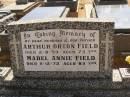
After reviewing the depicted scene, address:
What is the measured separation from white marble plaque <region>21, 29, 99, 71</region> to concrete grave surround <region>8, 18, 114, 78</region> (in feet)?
0.23

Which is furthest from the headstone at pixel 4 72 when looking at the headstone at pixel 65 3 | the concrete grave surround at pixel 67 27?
the headstone at pixel 65 3

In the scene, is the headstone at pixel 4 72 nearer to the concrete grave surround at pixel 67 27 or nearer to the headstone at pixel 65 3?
the concrete grave surround at pixel 67 27

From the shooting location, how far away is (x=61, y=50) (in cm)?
622

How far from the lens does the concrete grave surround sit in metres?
5.97

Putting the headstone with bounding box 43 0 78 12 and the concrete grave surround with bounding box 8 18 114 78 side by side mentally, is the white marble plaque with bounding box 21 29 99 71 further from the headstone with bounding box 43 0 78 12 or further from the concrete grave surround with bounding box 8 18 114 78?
the headstone with bounding box 43 0 78 12

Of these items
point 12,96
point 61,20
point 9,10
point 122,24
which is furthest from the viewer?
point 9,10

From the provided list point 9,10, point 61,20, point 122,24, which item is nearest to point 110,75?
point 61,20

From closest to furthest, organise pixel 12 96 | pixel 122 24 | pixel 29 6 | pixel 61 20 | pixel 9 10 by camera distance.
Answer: pixel 61 20 → pixel 12 96 → pixel 122 24 → pixel 9 10 → pixel 29 6

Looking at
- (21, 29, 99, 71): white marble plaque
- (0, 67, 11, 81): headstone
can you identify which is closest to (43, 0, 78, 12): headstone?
(0, 67, 11, 81): headstone

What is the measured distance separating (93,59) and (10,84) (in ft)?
6.40

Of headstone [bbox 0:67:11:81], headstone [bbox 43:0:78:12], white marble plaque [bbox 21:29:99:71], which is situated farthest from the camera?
headstone [bbox 43:0:78:12]

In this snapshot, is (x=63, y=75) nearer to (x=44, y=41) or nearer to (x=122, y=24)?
(x=44, y=41)

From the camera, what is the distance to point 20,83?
6441 millimetres

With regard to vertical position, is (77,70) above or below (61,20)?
below
